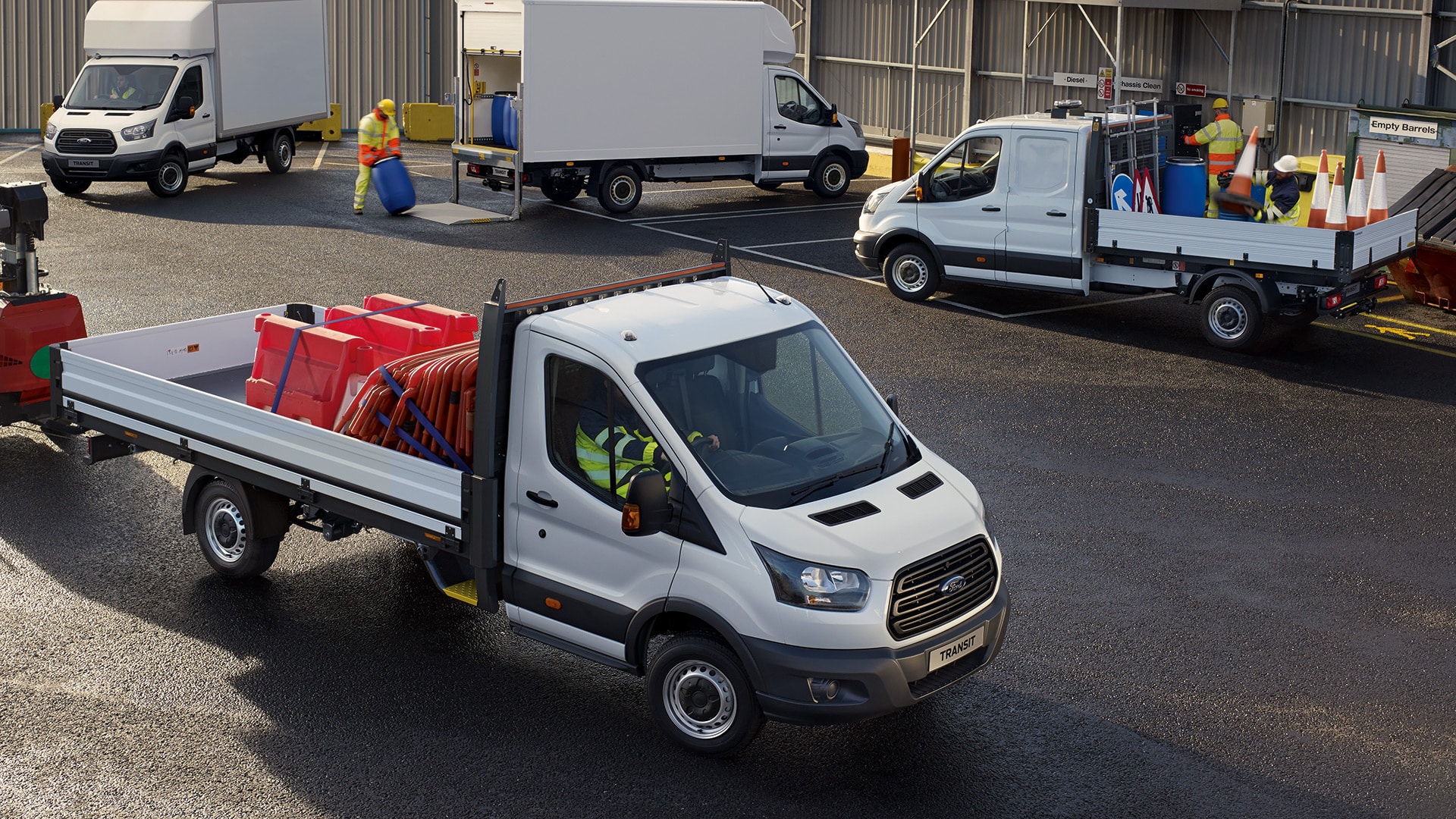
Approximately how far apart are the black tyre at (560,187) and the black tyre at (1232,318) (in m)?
11.2

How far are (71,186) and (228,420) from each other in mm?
16739

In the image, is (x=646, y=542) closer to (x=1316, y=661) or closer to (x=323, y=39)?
(x=1316, y=661)

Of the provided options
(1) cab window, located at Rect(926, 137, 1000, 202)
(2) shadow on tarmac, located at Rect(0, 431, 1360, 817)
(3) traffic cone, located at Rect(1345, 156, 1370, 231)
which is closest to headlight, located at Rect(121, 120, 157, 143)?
(1) cab window, located at Rect(926, 137, 1000, 202)

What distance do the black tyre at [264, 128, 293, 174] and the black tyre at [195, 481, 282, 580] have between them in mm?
18037

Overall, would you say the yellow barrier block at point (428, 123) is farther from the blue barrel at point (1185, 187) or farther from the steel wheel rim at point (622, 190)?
the blue barrel at point (1185, 187)

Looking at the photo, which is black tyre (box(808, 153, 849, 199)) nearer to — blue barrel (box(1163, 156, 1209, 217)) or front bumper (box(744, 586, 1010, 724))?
blue barrel (box(1163, 156, 1209, 217))

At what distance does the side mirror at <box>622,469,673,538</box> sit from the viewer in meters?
6.11

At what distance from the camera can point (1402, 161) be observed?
58.7ft

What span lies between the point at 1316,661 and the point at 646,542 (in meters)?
3.79

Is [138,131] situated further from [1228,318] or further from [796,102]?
[1228,318]

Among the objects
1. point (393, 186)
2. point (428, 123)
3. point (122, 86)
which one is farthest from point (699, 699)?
point (428, 123)

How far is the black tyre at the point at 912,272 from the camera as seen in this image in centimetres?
1596

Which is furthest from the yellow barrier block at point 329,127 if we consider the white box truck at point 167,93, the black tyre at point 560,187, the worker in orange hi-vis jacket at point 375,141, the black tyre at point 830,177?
the black tyre at point 830,177

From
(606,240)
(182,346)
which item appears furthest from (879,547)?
(606,240)
